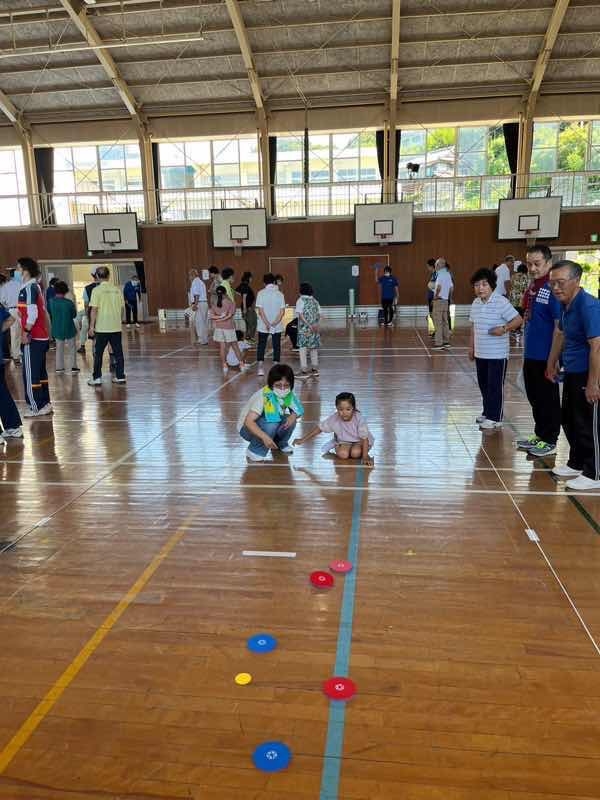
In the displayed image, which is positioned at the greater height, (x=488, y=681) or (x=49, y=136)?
(x=49, y=136)

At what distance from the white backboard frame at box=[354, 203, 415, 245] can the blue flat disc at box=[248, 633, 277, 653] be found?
17717 mm

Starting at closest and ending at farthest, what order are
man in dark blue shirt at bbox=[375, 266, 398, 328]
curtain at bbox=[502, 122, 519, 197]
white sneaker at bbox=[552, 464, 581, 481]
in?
1. white sneaker at bbox=[552, 464, 581, 481]
2. man in dark blue shirt at bbox=[375, 266, 398, 328]
3. curtain at bbox=[502, 122, 519, 197]

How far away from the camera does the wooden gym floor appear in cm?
200

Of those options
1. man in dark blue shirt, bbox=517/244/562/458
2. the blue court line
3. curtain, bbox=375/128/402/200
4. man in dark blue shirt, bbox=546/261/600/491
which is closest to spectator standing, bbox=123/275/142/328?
curtain, bbox=375/128/402/200

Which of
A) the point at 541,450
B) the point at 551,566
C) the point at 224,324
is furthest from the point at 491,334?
the point at 224,324

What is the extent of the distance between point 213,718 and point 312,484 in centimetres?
262

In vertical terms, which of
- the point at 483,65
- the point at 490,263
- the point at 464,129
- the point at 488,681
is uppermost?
the point at 483,65

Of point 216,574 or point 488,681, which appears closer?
point 488,681

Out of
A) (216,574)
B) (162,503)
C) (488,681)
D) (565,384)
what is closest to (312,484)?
(162,503)

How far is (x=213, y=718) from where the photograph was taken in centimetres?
222

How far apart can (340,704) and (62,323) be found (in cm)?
898

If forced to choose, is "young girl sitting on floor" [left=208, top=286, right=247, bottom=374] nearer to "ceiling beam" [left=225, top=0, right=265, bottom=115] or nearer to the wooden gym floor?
the wooden gym floor

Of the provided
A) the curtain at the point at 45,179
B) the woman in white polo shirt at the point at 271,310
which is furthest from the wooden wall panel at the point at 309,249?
the woman in white polo shirt at the point at 271,310

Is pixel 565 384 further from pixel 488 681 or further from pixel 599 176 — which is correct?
pixel 599 176
